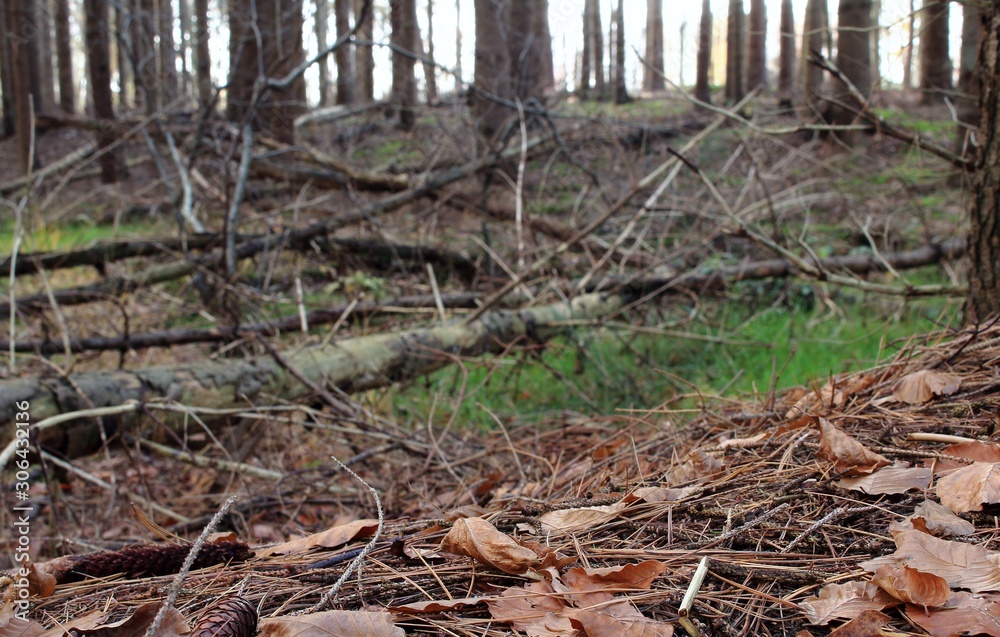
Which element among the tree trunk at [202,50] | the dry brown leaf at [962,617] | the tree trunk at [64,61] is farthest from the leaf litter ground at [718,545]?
the tree trunk at [64,61]

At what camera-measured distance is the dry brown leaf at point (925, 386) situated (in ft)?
6.39

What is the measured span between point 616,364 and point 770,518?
3336 millimetres

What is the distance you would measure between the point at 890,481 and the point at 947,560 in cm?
33

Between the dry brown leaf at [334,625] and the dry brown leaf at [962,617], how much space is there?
78cm

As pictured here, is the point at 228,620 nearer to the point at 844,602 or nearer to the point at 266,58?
the point at 844,602

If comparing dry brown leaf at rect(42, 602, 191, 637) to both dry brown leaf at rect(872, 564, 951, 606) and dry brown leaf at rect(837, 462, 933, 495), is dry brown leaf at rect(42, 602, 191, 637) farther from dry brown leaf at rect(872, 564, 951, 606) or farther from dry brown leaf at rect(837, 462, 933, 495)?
dry brown leaf at rect(837, 462, 933, 495)

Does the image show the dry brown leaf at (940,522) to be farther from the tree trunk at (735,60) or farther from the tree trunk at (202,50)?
the tree trunk at (735,60)

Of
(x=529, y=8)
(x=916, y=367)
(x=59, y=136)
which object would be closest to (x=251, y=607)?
(x=916, y=367)

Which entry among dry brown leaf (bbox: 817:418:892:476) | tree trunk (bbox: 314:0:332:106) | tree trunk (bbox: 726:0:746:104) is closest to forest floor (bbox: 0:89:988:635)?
dry brown leaf (bbox: 817:418:892:476)

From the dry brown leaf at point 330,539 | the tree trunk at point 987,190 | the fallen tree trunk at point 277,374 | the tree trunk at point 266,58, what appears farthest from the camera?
the tree trunk at point 266,58

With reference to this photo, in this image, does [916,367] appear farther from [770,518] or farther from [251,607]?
[251,607]

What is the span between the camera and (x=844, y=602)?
44.4 inches

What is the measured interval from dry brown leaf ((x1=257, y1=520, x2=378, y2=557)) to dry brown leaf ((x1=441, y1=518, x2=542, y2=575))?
0.30 m

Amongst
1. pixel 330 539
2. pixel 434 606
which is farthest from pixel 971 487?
pixel 330 539
